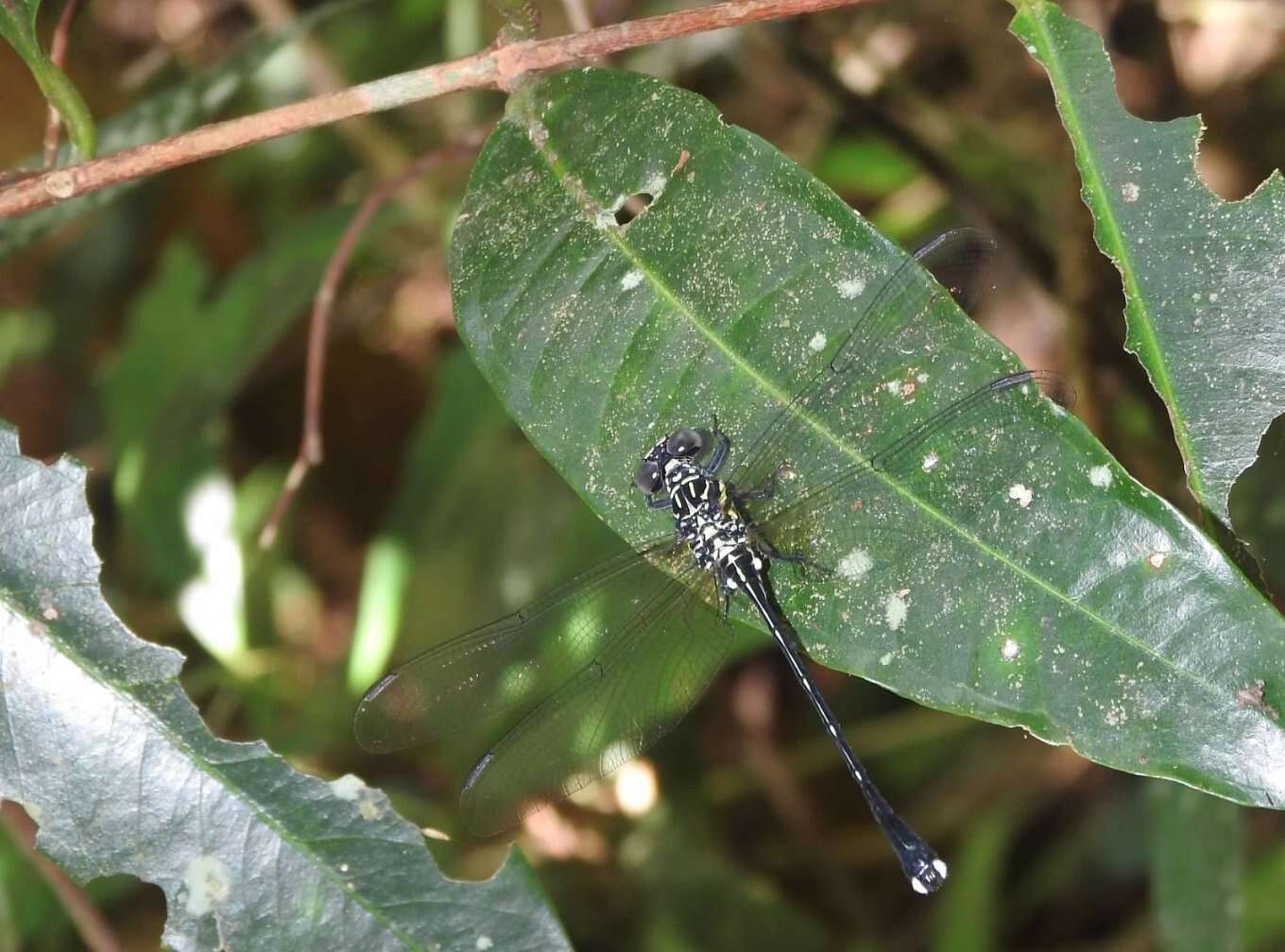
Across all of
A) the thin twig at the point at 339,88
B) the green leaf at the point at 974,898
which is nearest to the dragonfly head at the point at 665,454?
the green leaf at the point at 974,898

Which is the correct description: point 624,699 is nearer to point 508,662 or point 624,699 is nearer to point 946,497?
point 508,662

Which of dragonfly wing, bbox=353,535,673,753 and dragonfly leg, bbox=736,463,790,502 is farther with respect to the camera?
dragonfly wing, bbox=353,535,673,753

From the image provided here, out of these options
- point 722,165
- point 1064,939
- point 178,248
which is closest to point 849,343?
point 722,165

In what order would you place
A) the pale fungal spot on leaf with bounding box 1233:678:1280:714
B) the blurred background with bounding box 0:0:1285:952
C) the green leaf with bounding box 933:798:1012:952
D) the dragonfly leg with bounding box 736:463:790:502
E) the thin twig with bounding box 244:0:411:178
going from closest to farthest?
the pale fungal spot on leaf with bounding box 1233:678:1280:714 → the dragonfly leg with bounding box 736:463:790:502 → the blurred background with bounding box 0:0:1285:952 → the green leaf with bounding box 933:798:1012:952 → the thin twig with bounding box 244:0:411:178

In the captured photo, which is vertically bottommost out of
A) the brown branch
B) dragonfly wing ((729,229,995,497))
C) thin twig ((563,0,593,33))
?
dragonfly wing ((729,229,995,497))

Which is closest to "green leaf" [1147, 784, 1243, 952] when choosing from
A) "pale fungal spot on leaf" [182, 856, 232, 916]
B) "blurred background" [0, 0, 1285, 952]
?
"blurred background" [0, 0, 1285, 952]

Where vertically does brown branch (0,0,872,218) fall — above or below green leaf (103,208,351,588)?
below

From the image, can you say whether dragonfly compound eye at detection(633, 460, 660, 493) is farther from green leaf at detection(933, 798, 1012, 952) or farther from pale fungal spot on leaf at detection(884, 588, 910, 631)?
green leaf at detection(933, 798, 1012, 952)

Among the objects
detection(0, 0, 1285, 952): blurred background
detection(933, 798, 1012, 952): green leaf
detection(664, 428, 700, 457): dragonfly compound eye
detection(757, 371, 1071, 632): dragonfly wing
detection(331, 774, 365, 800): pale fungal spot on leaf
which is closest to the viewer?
detection(757, 371, 1071, 632): dragonfly wing
